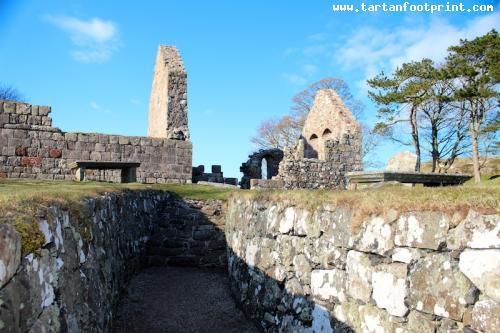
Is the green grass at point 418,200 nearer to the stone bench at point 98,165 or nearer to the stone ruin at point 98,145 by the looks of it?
the stone bench at point 98,165

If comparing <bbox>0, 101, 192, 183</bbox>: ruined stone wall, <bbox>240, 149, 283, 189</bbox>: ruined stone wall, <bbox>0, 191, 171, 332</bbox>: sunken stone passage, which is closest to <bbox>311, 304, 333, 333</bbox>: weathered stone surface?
<bbox>0, 191, 171, 332</bbox>: sunken stone passage

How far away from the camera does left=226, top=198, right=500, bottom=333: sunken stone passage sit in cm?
277

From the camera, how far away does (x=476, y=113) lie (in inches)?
965

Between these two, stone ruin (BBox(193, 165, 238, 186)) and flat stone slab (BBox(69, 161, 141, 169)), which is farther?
stone ruin (BBox(193, 165, 238, 186))

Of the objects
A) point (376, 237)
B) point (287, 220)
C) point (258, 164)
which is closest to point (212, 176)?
point (258, 164)

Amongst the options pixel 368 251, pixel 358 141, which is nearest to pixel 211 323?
pixel 368 251

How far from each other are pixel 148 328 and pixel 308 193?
2.53 metres

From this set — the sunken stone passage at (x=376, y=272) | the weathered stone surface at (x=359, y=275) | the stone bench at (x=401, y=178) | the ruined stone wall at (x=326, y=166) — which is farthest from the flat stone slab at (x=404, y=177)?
the ruined stone wall at (x=326, y=166)

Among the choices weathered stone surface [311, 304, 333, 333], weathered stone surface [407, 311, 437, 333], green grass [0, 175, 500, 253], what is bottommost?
weathered stone surface [311, 304, 333, 333]

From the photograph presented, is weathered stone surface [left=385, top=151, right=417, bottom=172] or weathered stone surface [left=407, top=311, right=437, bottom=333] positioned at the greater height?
weathered stone surface [left=385, top=151, right=417, bottom=172]

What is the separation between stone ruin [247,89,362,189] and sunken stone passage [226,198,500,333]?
12671mm

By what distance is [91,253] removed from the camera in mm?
4281

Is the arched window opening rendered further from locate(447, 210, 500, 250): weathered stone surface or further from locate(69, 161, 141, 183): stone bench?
locate(447, 210, 500, 250): weathered stone surface

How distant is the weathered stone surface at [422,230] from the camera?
9.87ft
